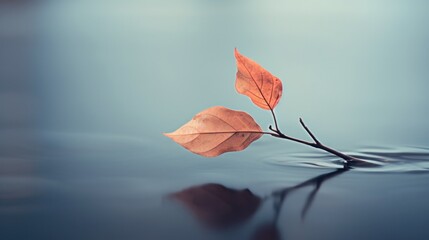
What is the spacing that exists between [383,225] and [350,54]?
2.63 ft

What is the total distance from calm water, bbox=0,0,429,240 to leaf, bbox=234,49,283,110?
53mm

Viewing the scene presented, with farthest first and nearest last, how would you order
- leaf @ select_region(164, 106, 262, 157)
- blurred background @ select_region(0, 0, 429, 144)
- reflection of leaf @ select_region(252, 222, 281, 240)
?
blurred background @ select_region(0, 0, 429, 144), leaf @ select_region(164, 106, 262, 157), reflection of leaf @ select_region(252, 222, 281, 240)

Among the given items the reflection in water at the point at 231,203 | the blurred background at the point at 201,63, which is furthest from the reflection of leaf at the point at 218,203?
the blurred background at the point at 201,63

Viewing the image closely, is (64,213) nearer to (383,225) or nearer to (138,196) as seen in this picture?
(138,196)

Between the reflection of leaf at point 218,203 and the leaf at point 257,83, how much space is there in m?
0.08

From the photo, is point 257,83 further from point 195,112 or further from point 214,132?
point 195,112

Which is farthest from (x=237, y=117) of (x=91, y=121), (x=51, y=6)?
(x=51, y=6)

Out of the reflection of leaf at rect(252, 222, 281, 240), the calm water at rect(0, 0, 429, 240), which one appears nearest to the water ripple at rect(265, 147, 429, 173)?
the calm water at rect(0, 0, 429, 240)

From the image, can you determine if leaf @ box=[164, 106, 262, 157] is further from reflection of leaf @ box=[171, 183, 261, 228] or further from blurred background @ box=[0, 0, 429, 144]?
blurred background @ box=[0, 0, 429, 144]

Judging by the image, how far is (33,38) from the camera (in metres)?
1.10

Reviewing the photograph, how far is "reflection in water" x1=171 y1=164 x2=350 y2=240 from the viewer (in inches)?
12.2

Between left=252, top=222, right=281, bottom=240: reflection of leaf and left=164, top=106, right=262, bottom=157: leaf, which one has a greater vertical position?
left=164, top=106, right=262, bottom=157: leaf

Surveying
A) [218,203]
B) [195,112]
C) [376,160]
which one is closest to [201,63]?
[195,112]

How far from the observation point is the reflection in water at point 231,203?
31 centimetres
